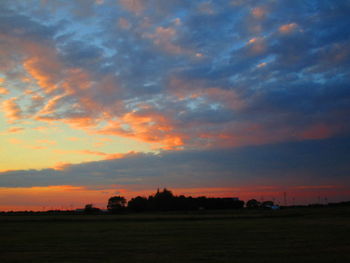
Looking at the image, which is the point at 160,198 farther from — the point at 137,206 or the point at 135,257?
the point at 135,257

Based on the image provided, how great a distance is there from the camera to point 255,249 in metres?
25.7

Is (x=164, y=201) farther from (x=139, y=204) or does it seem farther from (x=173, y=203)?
(x=139, y=204)

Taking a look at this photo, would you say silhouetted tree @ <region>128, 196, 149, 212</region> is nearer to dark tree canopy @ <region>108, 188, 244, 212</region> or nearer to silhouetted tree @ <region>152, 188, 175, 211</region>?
dark tree canopy @ <region>108, 188, 244, 212</region>

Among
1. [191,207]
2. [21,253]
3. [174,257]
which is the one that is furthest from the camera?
[191,207]

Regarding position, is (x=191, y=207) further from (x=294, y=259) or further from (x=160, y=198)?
(x=294, y=259)

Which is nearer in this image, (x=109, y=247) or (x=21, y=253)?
(x=21, y=253)

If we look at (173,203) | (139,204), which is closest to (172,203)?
(173,203)

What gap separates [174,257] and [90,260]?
507 cm

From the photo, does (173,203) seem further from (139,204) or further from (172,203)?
(139,204)

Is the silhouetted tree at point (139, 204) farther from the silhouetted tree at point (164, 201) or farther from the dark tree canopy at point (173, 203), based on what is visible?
the silhouetted tree at point (164, 201)

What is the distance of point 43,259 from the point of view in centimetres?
2209

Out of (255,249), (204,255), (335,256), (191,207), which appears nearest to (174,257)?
(204,255)

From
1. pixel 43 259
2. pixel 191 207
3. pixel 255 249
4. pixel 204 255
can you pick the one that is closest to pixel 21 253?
pixel 43 259

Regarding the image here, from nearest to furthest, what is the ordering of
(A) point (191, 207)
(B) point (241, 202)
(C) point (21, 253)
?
(C) point (21, 253), (A) point (191, 207), (B) point (241, 202)
